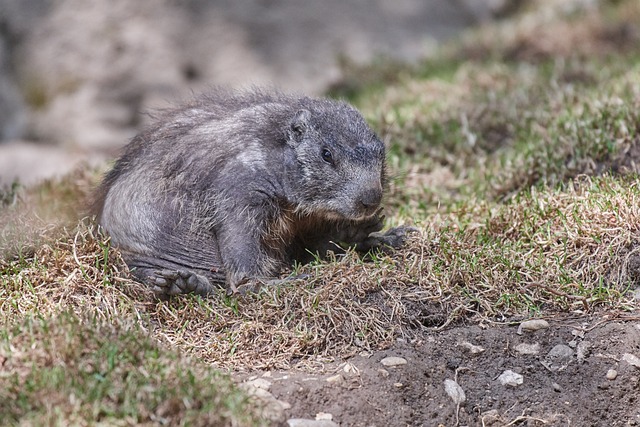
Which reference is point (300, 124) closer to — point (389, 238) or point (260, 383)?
point (389, 238)

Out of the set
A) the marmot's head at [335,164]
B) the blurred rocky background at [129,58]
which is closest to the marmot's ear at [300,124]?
the marmot's head at [335,164]

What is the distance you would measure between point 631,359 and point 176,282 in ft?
8.48

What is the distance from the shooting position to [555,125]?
700 centimetres

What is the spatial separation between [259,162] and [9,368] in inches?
82.6

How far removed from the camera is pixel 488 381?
4359 mm

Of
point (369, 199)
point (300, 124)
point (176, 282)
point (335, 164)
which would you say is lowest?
point (176, 282)

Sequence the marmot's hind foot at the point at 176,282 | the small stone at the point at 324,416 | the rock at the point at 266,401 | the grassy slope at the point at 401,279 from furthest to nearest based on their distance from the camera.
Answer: the marmot's hind foot at the point at 176,282 < the small stone at the point at 324,416 < the rock at the point at 266,401 < the grassy slope at the point at 401,279

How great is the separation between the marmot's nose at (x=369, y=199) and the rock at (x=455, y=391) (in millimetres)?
1263

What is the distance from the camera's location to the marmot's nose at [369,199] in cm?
505

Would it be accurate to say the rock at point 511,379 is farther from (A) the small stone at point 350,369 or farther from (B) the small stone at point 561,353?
(A) the small stone at point 350,369

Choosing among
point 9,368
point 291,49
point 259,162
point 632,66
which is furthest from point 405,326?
point 291,49

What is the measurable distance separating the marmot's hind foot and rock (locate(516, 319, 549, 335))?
1.86m

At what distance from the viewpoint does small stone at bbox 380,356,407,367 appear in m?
4.33

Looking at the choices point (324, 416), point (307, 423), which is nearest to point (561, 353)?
point (324, 416)
